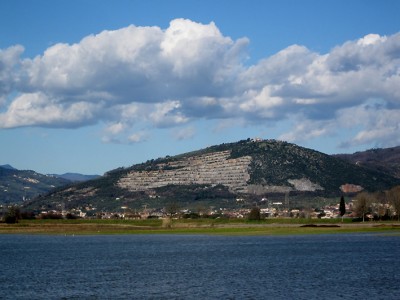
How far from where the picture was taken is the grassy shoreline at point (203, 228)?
527 feet

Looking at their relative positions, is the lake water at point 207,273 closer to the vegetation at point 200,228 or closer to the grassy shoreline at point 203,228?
the vegetation at point 200,228

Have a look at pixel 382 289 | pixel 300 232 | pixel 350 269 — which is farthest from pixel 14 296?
pixel 300 232

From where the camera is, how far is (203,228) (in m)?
178

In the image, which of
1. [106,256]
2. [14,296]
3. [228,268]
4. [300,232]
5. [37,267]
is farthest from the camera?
[300,232]

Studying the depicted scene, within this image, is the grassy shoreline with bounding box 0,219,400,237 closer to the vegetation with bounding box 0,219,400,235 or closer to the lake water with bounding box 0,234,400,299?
the vegetation with bounding box 0,219,400,235

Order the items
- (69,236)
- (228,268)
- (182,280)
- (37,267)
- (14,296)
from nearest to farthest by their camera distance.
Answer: (14,296)
(182,280)
(228,268)
(37,267)
(69,236)

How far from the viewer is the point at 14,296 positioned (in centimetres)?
5688

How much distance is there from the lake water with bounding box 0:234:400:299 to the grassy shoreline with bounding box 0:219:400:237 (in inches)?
1983

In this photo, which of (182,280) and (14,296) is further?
(182,280)

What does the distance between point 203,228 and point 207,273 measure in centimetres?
10571

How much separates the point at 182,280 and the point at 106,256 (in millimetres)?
33529

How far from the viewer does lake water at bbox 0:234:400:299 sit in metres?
57.3

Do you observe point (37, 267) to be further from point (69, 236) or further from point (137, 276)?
point (69, 236)

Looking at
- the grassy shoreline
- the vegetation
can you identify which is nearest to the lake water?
the vegetation
